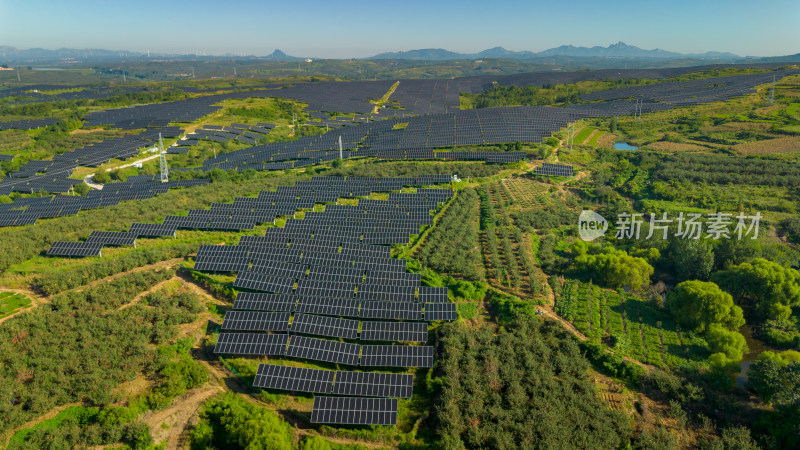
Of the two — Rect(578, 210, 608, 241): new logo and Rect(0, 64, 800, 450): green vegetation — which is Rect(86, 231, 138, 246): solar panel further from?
Rect(578, 210, 608, 241): new logo

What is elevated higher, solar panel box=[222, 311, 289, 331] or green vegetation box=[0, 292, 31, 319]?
green vegetation box=[0, 292, 31, 319]

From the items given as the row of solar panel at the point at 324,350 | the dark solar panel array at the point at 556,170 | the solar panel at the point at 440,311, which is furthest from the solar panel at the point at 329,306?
the dark solar panel array at the point at 556,170

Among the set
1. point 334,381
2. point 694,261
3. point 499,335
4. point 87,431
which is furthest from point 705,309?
point 87,431

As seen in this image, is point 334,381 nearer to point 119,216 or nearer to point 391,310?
point 391,310

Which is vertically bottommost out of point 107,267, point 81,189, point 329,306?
point 329,306

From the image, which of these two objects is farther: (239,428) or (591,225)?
(591,225)

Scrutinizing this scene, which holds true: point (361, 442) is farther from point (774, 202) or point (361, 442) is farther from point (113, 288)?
point (774, 202)

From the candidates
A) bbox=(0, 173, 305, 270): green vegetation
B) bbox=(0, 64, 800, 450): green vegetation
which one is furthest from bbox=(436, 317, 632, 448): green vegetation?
bbox=(0, 173, 305, 270): green vegetation
